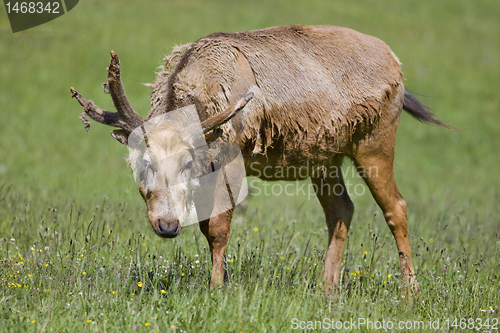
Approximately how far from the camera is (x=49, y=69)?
664 inches

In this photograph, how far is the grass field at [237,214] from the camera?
3895mm

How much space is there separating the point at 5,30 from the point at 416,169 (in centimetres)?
1457

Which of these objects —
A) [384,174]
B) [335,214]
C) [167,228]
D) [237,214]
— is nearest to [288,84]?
[384,174]

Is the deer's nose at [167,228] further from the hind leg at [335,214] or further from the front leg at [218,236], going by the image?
the hind leg at [335,214]

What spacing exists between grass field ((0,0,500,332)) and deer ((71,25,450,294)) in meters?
0.46

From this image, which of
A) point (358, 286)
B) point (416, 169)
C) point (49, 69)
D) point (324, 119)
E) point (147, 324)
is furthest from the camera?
point (49, 69)

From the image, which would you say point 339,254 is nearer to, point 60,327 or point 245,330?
point 245,330

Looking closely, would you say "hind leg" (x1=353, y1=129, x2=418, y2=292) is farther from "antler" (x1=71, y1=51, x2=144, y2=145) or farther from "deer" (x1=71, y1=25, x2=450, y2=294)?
"antler" (x1=71, y1=51, x2=144, y2=145)

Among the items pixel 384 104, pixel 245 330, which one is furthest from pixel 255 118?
pixel 245 330

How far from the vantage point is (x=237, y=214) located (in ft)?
24.2

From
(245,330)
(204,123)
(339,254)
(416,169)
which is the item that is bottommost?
(416,169)

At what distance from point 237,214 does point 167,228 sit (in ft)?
11.9

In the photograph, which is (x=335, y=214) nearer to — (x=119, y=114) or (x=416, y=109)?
(x=416, y=109)

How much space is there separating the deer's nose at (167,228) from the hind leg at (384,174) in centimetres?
234
